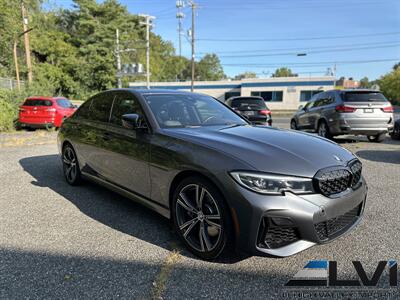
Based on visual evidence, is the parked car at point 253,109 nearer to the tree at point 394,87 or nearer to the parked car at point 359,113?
the parked car at point 359,113

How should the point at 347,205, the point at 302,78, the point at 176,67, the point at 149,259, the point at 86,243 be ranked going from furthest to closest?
the point at 176,67 < the point at 302,78 < the point at 86,243 < the point at 149,259 < the point at 347,205

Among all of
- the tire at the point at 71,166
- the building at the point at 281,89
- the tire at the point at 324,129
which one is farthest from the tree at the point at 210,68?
the tire at the point at 71,166

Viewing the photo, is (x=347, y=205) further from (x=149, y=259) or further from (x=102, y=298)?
(x=102, y=298)

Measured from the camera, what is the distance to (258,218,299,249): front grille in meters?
2.45

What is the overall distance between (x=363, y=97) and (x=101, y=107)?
786 cm

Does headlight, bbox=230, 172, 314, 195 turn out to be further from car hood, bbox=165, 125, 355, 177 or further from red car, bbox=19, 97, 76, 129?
red car, bbox=19, 97, 76, 129

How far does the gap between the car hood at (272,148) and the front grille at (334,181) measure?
8 centimetres

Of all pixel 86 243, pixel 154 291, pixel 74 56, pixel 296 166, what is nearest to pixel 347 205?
pixel 296 166

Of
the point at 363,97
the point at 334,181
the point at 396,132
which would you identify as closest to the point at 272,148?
the point at 334,181

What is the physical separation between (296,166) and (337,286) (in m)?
1.05

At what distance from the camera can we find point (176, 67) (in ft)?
311

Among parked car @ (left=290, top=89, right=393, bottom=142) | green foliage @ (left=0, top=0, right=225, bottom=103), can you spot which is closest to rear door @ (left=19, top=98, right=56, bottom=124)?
parked car @ (left=290, top=89, right=393, bottom=142)

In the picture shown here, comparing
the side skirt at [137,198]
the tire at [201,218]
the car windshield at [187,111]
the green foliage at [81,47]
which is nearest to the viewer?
the tire at [201,218]

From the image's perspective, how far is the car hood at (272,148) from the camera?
8.38ft
